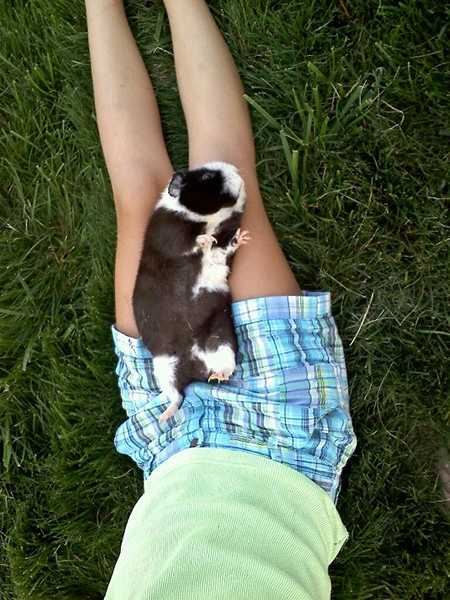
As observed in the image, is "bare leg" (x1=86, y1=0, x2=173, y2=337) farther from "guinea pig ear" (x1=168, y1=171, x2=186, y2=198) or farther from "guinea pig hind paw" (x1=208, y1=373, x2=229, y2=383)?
"guinea pig hind paw" (x1=208, y1=373, x2=229, y2=383)

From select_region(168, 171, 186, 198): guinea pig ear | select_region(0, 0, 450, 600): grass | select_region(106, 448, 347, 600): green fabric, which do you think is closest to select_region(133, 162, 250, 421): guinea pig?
select_region(168, 171, 186, 198): guinea pig ear

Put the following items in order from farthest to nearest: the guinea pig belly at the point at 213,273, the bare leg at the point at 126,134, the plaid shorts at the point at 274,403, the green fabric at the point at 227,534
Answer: the bare leg at the point at 126,134 → the guinea pig belly at the point at 213,273 → the plaid shorts at the point at 274,403 → the green fabric at the point at 227,534

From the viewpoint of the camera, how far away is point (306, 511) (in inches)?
62.8

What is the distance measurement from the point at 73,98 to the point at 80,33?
269 millimetres

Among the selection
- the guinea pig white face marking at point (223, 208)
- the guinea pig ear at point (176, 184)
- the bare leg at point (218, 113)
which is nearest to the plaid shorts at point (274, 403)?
the bare leg at point (218, 113)

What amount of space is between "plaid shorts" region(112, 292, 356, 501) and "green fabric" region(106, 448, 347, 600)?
0.27 ft

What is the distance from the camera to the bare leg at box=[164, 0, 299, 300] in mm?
1944

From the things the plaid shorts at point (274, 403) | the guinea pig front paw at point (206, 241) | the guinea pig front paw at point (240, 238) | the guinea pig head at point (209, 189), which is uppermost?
the guinea pig head at point (209, 189)

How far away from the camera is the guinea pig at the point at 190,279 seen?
182 cm

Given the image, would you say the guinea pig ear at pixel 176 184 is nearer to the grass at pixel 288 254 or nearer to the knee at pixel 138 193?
the knee at pixel 138 193

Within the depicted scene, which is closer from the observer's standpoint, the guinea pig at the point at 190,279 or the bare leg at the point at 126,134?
the guinea pig at the point at 190,279

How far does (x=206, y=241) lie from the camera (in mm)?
1901

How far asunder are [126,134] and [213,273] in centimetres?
66

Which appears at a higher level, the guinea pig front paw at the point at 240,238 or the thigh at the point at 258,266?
the guinea pig front paw at the point at 240,238
